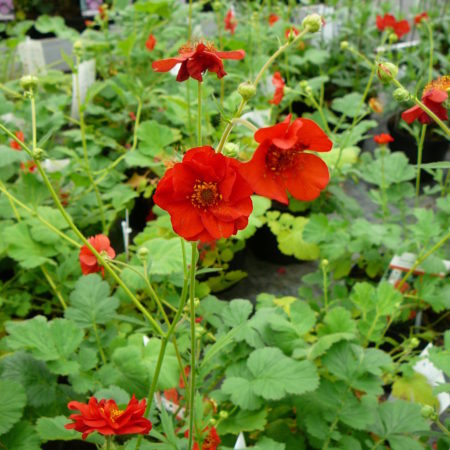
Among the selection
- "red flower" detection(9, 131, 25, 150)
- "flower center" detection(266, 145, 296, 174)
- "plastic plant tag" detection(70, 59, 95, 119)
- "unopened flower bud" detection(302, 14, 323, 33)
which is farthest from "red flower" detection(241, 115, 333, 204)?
"plastic plant tag" detection(70, 59, 95, 119)

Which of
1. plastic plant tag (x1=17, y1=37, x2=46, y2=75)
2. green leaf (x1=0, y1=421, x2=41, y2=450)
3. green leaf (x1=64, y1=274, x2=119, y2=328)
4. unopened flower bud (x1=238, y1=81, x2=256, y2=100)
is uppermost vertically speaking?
unopened flower bud (x1=238, y1=81, x2=256, y2=100)

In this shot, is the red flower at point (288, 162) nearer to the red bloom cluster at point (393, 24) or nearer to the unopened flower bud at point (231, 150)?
the unopened flower bud at point (231, 150)

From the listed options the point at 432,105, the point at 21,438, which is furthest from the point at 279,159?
the point at 21,438

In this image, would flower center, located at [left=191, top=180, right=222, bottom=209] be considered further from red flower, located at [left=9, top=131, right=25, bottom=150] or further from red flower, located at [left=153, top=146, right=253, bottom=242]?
red flower, located at [left=9, top=131, right=25, bottom=150]

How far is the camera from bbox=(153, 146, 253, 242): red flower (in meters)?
0.53

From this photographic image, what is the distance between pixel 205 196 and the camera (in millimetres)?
545

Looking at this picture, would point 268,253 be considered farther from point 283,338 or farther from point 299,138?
point 299,138

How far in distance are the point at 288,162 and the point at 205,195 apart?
0.32 feet

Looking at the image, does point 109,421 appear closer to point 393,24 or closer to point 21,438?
point 21,438

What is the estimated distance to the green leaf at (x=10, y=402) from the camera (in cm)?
82

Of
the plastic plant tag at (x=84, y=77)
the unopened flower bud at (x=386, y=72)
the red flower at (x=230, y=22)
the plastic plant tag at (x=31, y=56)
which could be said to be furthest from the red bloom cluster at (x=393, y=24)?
the unopened flower bud at (x=386, y=72)

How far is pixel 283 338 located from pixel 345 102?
2.99ft

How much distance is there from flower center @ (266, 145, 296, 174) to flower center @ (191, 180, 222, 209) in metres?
0.06

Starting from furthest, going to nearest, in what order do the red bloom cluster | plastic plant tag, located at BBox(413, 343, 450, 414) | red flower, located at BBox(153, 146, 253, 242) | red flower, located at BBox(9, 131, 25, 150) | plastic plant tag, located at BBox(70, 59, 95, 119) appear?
the red bloom cluster, plastic plant tag, located at BBox(70, 59, 95, 119), red flower, located at BBox(9, 131, 25, 150), plastic plant tag, located at BBox(413, 343, 450, 414), red flower, located at BBox(153, 146, 253, 242)
